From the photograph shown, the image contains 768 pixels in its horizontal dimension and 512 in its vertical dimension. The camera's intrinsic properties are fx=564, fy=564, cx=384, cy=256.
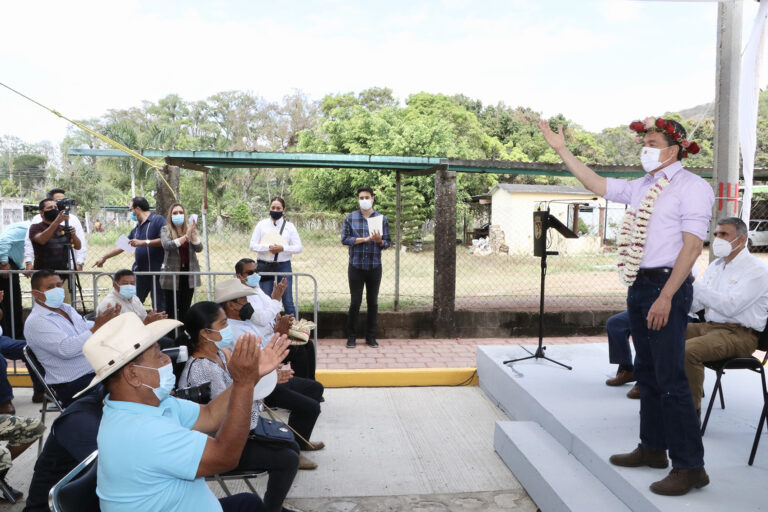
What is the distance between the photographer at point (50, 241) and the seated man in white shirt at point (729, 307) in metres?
6.55

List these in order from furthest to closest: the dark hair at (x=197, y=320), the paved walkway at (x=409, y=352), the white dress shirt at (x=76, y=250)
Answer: the white dress shirt at (x=76, y=250) < the paved walkway at (x=409, y=352) < the dark hair at (x=197, y=320)

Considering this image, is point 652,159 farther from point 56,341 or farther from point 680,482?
point 56,341

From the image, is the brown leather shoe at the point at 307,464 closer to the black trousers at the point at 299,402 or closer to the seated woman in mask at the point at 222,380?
the black trousers at the point at 299,402

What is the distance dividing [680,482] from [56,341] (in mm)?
3871

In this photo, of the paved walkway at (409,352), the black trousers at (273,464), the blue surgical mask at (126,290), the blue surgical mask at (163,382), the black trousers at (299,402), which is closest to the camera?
the blue surgical mask at (163,382)

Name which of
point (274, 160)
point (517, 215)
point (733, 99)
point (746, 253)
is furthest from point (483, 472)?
point (517, 215)

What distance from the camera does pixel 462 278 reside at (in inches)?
447

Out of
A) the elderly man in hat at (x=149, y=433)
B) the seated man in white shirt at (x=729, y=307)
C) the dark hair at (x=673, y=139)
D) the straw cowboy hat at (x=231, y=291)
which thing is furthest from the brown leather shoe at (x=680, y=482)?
the straw cowboy hat at (x=231, y=291)

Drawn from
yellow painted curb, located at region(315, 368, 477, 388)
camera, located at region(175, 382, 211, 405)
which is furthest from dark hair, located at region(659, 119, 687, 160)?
yellow painted curb, located at region(315, 368, 477, 388)

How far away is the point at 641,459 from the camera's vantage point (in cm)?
311

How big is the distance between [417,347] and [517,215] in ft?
52.3

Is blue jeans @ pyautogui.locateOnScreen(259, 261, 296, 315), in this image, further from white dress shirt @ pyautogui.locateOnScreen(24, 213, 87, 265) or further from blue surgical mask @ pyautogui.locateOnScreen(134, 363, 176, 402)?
blue surgical mask @ pyautogui.locateOnScreen(134, 363, 176, 402)

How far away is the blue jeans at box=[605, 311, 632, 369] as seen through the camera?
470 cm

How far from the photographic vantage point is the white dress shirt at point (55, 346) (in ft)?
12.6
